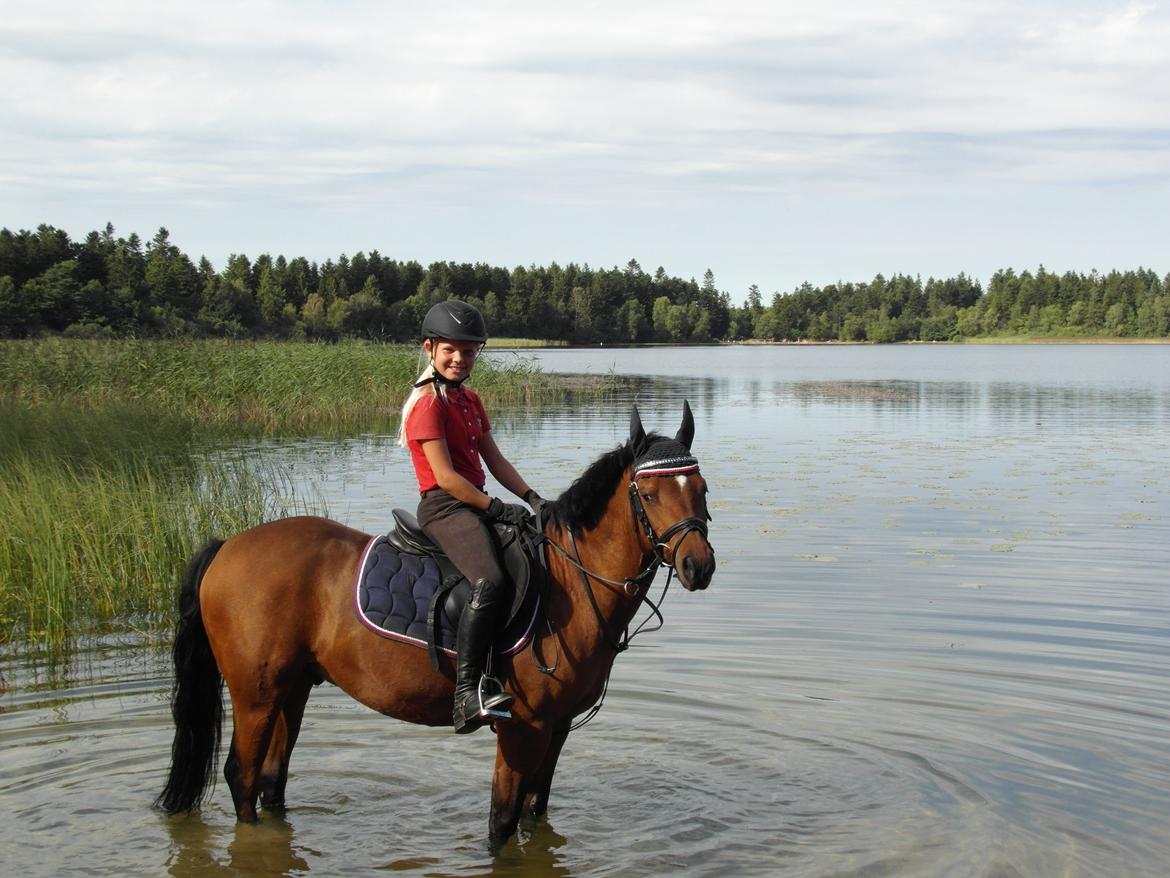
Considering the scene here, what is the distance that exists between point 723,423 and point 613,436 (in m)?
5.74

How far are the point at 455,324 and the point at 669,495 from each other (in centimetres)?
135

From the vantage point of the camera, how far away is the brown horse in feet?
17.0

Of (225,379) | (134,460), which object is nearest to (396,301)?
(225,379)

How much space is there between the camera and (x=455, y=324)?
5.37 m

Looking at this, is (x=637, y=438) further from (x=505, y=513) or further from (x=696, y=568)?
(x=505, y=513)

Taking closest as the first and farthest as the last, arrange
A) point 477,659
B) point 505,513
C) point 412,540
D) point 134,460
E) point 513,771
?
point 477,659 → point 505,513 → point 513,771 → point 412,540 → point 134,460

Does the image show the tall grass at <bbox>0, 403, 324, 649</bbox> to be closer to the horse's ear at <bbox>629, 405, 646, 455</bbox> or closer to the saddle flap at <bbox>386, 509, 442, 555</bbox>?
the saddle flap at <bbox>386, 509, 442, 555</bbox>

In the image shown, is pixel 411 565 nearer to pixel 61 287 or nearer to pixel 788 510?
pixel 788 510

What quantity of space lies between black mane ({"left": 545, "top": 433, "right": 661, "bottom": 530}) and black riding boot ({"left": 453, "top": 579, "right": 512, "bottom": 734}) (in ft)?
1.58

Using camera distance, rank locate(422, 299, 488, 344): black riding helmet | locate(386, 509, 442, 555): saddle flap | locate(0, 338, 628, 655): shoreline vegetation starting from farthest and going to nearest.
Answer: locate(0, 338, 628, 655): shoreline vegetation, locate(386, 509, 442, 555): saddle flap, locate(422, 299, 488, 344): black riding helmet

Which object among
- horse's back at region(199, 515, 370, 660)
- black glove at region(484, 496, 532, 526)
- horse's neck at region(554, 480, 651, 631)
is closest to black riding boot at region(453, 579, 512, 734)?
black glove at region(484, 496, 532, 526)

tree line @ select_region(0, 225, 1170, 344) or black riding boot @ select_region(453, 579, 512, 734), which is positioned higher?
tree line @ select_region(0, 225, 1170, 344)

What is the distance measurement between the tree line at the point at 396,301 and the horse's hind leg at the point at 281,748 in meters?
23.3

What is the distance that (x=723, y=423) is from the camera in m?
30.7
